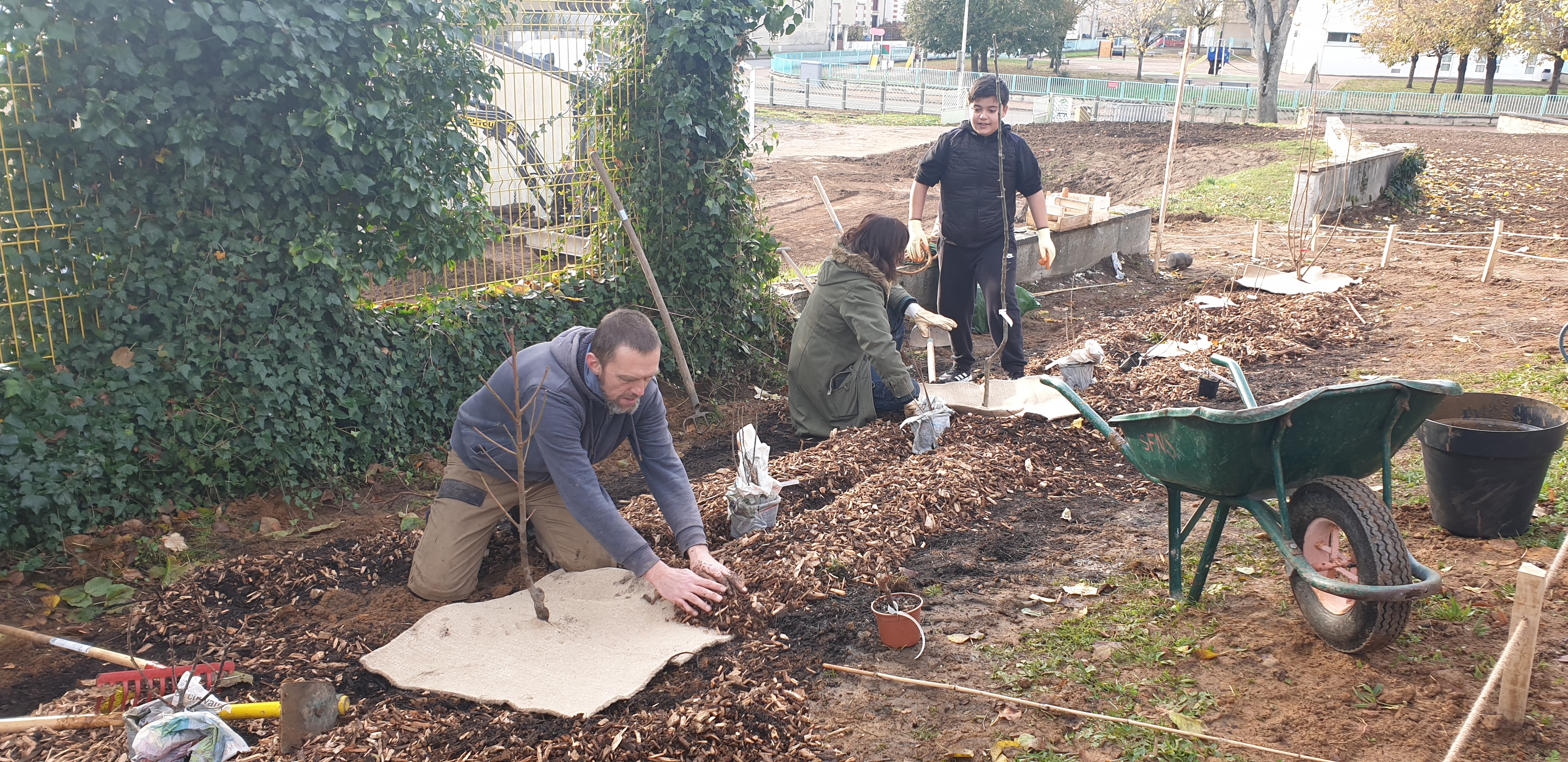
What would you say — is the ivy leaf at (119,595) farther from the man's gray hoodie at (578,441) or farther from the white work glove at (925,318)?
the white work glove at (925,318)

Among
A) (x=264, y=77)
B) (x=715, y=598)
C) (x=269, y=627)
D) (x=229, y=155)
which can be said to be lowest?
(x=269, y=627)

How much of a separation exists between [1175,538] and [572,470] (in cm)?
214

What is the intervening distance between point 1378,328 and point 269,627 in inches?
317

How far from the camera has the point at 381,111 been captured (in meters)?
4.67

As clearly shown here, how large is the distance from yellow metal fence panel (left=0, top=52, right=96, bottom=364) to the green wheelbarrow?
4.22 m

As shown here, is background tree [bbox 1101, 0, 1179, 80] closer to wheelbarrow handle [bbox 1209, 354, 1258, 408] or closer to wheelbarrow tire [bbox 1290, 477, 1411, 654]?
wheelbarrow handle [bbox 1209, 354, 1258, 408]

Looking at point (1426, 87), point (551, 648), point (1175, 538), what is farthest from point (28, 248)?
point (1426, 87)

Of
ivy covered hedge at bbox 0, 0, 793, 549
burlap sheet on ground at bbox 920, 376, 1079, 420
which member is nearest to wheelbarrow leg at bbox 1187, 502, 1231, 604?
burlap sheet on ground at bbox 920, 376, 1079, 420

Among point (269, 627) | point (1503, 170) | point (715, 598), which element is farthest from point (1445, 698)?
point (1503, 170)

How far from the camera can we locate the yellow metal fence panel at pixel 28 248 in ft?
13.0

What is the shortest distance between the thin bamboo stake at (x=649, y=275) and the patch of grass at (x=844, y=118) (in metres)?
22.2

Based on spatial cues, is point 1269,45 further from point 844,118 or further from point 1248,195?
point 1248,195

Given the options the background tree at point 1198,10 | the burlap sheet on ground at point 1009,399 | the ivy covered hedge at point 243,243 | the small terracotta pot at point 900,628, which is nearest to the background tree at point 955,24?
the background tree at point 1198,10

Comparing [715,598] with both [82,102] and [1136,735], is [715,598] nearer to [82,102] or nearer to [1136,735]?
[1136,735]
